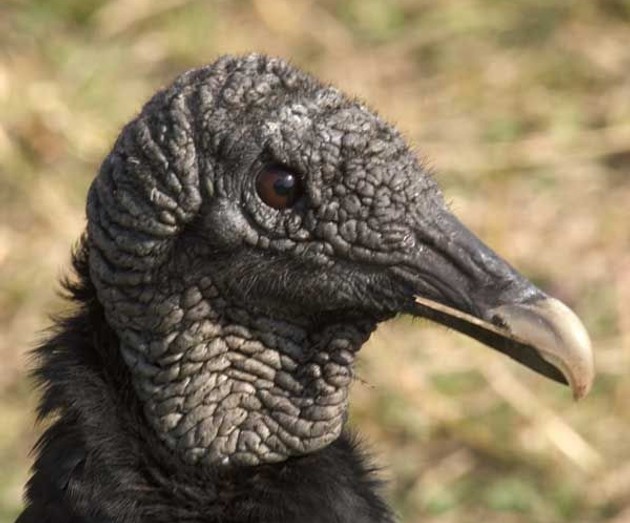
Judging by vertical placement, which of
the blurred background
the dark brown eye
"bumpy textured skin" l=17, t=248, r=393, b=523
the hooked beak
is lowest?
"bumpy textured skin" l=17, t=248, r=393, b=523

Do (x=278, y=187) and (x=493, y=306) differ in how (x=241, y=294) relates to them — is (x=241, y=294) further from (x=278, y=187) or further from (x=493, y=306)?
(x=493, y=306)

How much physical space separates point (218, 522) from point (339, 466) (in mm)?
329

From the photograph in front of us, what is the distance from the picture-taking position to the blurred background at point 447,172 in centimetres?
636

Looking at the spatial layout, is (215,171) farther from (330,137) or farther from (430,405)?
(430,405)

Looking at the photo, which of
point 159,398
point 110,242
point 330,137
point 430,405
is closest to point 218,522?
point 159,398

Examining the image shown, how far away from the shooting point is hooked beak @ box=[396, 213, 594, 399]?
3629 mm

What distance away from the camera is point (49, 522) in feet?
12.7

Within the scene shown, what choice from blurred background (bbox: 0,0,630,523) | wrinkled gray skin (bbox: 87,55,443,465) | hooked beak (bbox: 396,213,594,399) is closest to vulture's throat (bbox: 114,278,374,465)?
wrinkled gray skin (bbox: 87,55,443,465)

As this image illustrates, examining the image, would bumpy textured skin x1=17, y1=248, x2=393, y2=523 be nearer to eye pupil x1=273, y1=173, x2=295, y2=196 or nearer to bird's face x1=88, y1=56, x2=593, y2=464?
bird's face x1=88, y1=56, x2=593, y2=464

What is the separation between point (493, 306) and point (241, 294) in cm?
59

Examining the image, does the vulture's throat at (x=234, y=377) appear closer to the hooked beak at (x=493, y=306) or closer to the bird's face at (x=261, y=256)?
the bird's face at (x=261, y=256)

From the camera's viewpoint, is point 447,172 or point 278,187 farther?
point 447,172

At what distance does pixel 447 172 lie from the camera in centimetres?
777

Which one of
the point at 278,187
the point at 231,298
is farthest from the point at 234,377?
the point at 278,187
